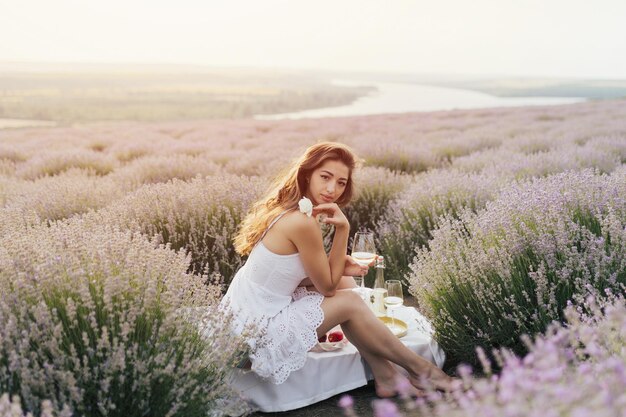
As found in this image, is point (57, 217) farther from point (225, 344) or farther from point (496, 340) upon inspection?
point (496, 340)

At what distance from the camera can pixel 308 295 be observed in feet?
9.95

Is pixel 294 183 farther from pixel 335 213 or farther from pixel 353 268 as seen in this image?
pixel 353 268

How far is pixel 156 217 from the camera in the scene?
178 inches

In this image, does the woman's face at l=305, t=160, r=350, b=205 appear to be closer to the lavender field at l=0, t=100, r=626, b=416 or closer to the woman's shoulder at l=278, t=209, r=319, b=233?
the woman's shoulder at l=278, t=209, r=319, b=233

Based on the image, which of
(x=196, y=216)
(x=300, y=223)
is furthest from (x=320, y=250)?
(x=196, y=216)

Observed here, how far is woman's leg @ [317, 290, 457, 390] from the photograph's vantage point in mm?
2916

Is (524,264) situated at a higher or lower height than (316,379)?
higher

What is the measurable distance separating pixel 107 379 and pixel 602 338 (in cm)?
157

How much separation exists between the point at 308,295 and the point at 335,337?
1.25 feet

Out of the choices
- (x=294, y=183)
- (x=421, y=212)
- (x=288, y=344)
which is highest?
(x=294, y=183)

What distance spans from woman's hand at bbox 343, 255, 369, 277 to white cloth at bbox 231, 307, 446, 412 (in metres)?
0.42

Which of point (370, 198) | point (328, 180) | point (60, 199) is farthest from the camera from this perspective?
point (370, 198)

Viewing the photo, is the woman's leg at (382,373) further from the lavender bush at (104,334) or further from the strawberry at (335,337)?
the lavender bush at (104,334)

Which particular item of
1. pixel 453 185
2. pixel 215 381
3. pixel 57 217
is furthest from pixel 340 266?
pixel 57 217
